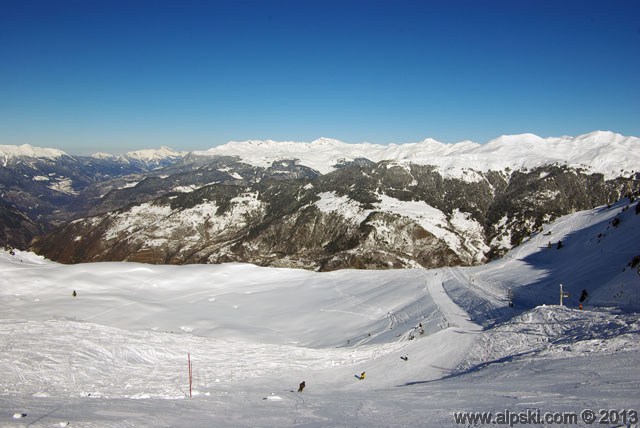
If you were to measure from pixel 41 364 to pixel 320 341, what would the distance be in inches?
886

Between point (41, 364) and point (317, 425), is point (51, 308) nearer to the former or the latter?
point (41, 364)

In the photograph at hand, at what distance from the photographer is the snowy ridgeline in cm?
1466

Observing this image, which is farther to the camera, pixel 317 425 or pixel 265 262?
pixel 265 262

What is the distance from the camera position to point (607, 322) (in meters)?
22.8

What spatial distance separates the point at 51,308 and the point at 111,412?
92.7 feet

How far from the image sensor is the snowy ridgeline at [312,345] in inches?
577

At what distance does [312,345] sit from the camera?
34875mm

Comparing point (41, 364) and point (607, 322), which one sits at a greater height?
point (607, 322)

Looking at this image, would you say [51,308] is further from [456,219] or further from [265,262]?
[456,219]

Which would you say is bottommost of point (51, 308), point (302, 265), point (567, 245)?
point (302, 265)

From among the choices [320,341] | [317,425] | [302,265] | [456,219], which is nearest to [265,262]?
[302,265]

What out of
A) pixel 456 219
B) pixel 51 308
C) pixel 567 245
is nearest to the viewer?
pixel 51 308

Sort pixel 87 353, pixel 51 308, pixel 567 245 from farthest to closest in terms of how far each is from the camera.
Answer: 1. pixel 567 245
2. pixel 51 308
3. pixel 87 353

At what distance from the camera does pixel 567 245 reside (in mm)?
65062
